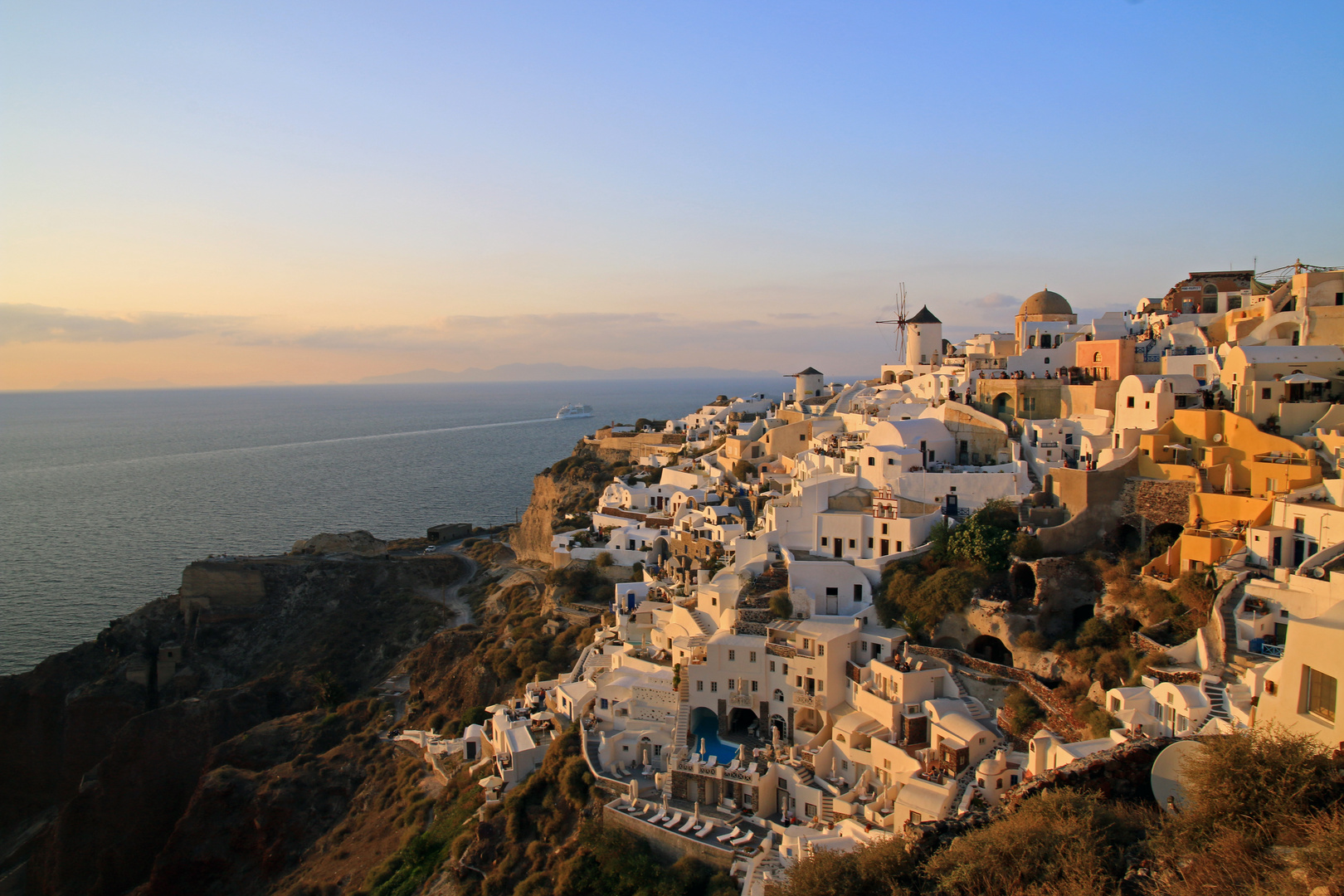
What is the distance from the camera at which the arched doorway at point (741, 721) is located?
71.5ft

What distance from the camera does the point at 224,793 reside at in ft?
91.6

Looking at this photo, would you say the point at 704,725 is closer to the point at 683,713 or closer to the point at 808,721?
the point at 683,713

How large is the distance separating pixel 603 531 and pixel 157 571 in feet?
108

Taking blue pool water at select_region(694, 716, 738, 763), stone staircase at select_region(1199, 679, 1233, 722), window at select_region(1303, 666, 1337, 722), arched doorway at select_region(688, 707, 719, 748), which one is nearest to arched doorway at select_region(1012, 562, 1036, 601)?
stone staircase at select_region(1199, 679, 1233, 722)

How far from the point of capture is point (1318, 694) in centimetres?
893

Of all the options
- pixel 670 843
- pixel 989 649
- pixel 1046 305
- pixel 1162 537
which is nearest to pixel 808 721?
pixel 670 843

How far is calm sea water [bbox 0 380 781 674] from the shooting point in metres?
46.8

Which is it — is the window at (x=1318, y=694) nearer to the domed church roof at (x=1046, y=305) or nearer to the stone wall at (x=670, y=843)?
the stone wall at (x=670, y=843)

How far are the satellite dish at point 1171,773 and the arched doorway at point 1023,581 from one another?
1181cm

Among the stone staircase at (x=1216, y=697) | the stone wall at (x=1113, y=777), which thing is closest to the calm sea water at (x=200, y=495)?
the stone wall at (x=1113, y=777)

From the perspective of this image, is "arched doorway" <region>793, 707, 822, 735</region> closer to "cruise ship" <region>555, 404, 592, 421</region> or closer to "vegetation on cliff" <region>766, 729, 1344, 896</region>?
"vegetation on cliff" <region>766, 729, 1344, 896</region>

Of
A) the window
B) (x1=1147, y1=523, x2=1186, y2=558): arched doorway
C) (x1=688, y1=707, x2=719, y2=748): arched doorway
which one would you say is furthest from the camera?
(x1=688, y1=707, x2=719, y2=748): arched doorway

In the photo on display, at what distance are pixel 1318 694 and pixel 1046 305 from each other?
90.9ft

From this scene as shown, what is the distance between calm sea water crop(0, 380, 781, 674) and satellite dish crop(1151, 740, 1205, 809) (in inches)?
1836
